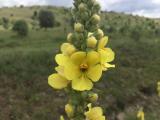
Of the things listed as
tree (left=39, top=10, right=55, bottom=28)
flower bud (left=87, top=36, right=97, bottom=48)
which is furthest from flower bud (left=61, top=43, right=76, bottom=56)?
tree (left=39, top=10, right=55, bottom=28)

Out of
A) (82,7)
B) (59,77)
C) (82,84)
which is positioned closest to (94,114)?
(82,84)

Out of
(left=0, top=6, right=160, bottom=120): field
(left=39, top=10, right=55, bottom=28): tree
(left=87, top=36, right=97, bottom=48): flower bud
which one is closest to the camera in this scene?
(left=87, top=36, right=97, bottom=48): flower bud

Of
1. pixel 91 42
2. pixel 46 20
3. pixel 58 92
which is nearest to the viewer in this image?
pixel 91 42

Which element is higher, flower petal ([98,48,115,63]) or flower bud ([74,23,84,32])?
flower bud ([74,23,84,32])

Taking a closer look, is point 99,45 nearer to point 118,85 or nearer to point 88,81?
point 88,81

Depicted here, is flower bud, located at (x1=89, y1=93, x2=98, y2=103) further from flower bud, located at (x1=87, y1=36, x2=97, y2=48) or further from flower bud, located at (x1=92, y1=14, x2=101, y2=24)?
flower bud, located at (x1=92, y1=14, x2=101, y2=24)

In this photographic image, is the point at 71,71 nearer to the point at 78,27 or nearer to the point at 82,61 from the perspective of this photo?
the point at 82,61

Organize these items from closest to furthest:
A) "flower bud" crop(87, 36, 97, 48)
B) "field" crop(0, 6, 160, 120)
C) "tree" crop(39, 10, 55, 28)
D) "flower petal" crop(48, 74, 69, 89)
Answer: "flower bud" crop(87, 36, 97, 48)
"flower petal" crop(48, 74, 69, 89)
"field" crop(0, 6, 160, 120)
"tree" crop(39, 10, 55, 28)
